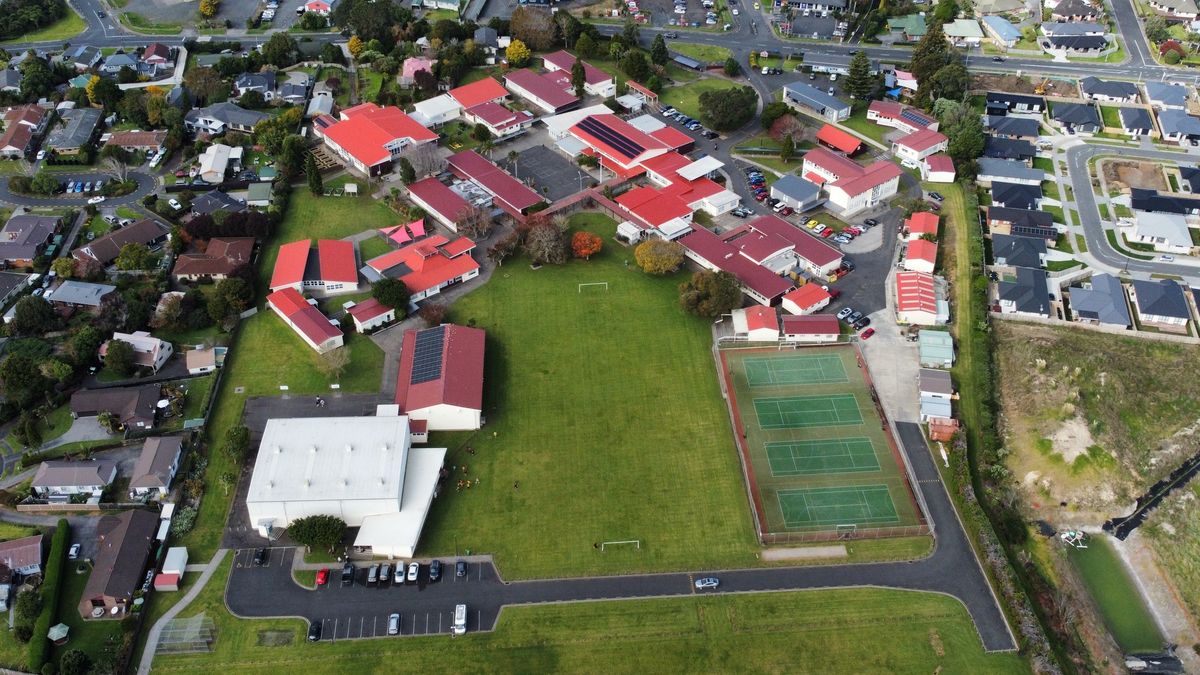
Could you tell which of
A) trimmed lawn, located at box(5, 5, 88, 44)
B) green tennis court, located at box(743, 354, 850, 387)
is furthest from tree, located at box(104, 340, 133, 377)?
trimmed lawn, located at box(5, 5, 88, 44)

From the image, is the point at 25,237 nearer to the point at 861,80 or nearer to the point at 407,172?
the point at 407,172

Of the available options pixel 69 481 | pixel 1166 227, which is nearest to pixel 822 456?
pixel 1166 227

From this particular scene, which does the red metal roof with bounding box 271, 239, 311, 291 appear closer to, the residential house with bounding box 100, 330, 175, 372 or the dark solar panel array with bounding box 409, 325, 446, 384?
the residential house with bounding box 100, 330, 175, 372

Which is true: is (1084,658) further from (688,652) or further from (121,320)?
(121,320)

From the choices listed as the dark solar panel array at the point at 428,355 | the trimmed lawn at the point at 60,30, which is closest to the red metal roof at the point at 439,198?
the dark solar panel array at the point at 428,355

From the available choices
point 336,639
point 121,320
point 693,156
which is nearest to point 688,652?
point 336,639

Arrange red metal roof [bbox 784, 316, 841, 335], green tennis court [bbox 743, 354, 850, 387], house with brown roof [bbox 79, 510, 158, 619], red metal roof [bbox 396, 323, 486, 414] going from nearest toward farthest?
house with brown roof [bbox 79, 510, 158, 619] < red metal roof [bbox 396, 323, 486, 414] < green tennis court [bbox 743, 354, 850, 387] < red metal roof [bbox 784, 316, 841, 335]
